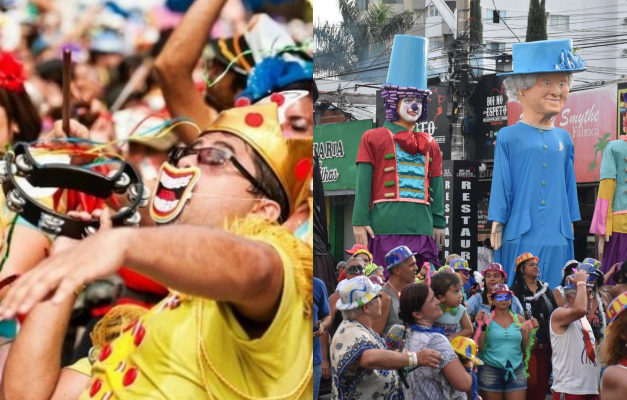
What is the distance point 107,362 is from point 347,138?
1803 centimetres

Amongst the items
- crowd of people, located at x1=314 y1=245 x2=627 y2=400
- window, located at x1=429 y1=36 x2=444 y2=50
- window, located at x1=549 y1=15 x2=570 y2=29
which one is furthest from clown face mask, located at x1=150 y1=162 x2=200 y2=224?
window, located at x1=549 y1=15 x2=570 y2=29

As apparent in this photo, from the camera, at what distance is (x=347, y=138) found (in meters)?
20.2

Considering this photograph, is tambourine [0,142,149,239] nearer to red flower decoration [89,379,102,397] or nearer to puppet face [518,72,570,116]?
red flower decoration [89,379,102,397]

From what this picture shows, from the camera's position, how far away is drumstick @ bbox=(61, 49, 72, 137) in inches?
86.7

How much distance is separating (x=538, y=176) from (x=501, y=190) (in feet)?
1.02

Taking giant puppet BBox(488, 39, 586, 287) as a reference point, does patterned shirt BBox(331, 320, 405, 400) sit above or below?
below

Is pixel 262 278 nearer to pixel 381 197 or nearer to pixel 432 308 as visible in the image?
pixel 432 308

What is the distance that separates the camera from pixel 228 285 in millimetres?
2182

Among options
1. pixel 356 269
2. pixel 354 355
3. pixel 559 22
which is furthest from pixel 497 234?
pixel 559 22

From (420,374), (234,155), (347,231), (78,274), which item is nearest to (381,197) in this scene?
(420,374)

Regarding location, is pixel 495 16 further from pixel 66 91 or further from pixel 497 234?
pixel 66 91

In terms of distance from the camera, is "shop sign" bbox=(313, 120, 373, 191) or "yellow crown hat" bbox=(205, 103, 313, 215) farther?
"shop sign" bbox=(313, 120, 373, 191)

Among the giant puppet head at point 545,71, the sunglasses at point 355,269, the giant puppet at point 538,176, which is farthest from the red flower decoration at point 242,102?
the giant puppet head at point 545,71

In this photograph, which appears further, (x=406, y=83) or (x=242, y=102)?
(x=406, y=83)
